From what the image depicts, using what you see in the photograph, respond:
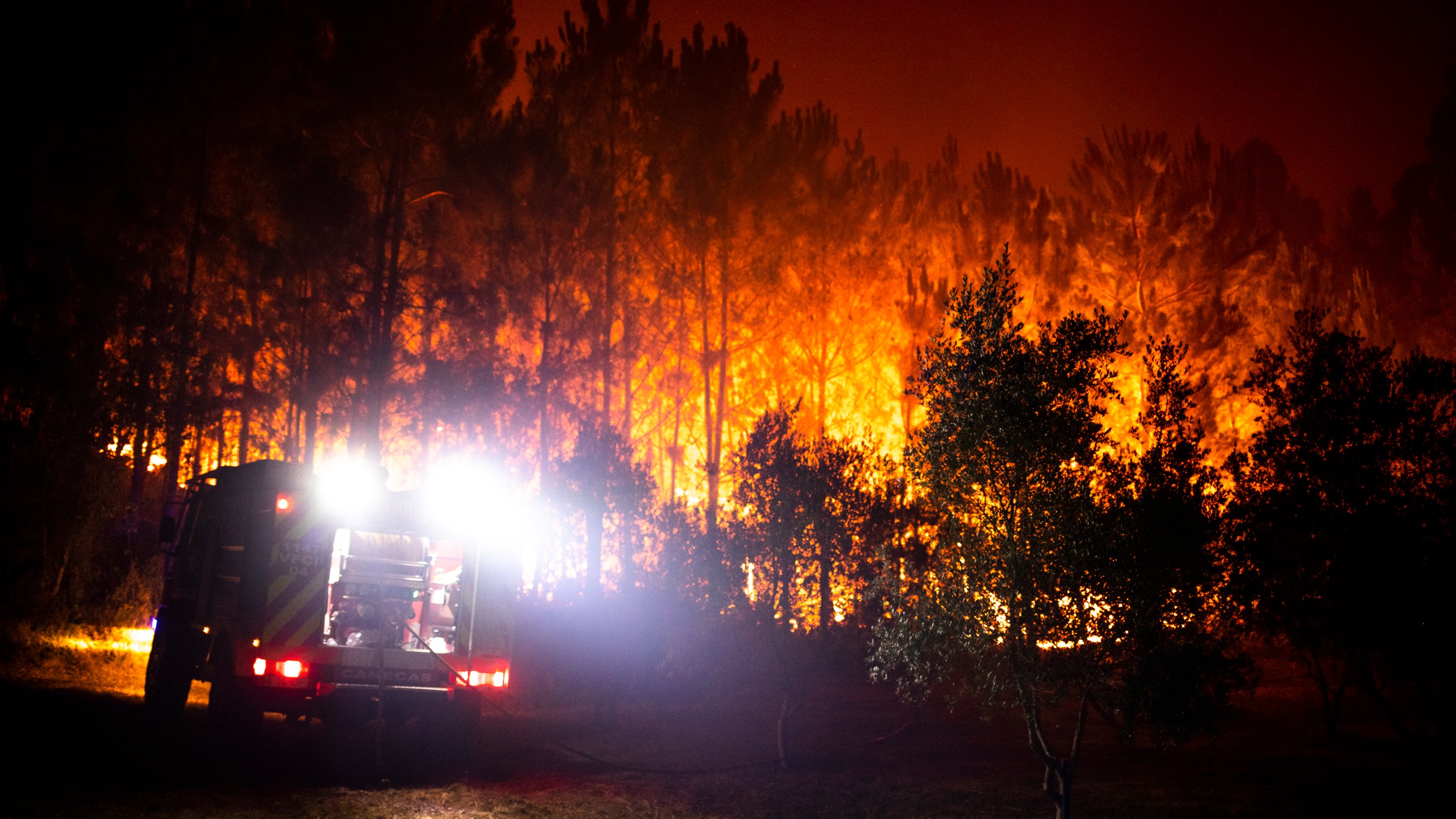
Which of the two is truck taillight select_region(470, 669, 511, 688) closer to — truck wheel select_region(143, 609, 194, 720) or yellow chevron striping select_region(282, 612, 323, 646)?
yellow chevron striping select_region(282, 612, 323, 646)

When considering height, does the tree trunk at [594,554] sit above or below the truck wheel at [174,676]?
above

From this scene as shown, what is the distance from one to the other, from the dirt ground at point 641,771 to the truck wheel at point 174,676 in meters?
0.33

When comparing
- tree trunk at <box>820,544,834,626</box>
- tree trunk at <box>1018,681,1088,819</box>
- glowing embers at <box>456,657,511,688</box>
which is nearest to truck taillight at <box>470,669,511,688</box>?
glowing embers at <box>456,657,511,688</box>

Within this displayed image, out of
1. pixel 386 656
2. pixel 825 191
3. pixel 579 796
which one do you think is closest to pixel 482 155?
pixel 825 191

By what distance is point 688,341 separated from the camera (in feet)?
107

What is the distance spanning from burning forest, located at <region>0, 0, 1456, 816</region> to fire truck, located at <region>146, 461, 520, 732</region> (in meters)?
0.10

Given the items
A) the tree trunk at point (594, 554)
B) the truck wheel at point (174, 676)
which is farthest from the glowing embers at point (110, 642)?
the tree trunk at point (594, 554)

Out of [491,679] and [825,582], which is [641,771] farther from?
[825,582]

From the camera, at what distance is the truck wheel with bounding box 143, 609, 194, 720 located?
13273 mm

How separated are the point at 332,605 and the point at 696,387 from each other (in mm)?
22918

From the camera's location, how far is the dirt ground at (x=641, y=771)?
403 inches

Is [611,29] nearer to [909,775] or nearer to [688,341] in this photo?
[688,341]

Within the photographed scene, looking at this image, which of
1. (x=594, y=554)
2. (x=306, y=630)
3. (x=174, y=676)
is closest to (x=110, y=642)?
(x=174, y=676)

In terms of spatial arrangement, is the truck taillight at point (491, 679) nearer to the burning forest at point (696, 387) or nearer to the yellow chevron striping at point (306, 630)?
the burning forest at point (696, 387)
